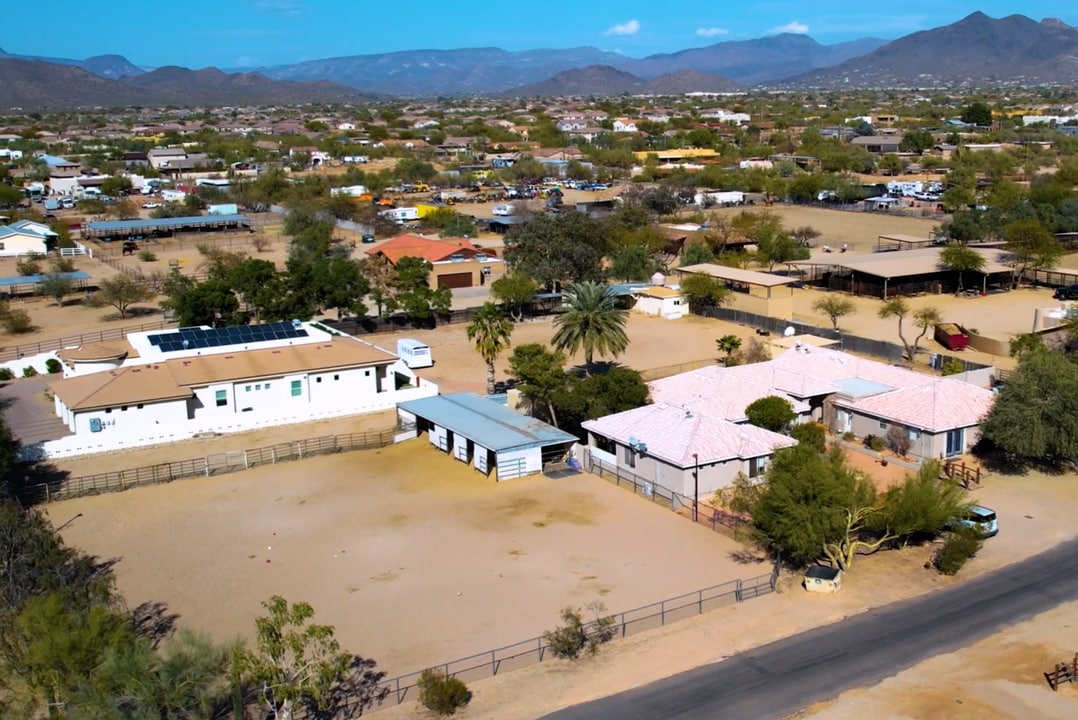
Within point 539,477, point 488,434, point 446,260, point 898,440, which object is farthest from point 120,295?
point 898,440

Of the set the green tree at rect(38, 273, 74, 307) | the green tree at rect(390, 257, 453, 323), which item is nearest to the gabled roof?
the green tree at rect(390, 257, 453, 323)

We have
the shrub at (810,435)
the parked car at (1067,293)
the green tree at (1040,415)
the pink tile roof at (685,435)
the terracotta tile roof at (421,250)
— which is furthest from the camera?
the terracotta tile roof at (421,250)

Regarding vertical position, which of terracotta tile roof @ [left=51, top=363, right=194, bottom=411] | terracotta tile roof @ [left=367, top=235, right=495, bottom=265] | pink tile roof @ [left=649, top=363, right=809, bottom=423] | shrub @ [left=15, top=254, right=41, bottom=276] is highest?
terracotta tile roof @ [left=367, top=235, right=495, bottom=265]

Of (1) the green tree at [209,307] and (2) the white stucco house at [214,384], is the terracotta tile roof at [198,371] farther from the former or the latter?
(1) the green tree at [209,307]

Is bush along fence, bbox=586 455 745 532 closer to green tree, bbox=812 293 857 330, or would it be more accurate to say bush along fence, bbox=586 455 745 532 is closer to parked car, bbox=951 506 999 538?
parked car, bbox=951 506 999 538

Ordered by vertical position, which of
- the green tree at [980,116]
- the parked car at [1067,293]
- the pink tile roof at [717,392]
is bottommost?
the parked car at [1067,293]

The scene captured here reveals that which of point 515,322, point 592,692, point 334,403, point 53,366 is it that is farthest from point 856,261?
point 592,692

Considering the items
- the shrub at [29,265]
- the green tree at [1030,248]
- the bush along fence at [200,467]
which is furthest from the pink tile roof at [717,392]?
the shrub at [29,265]
